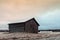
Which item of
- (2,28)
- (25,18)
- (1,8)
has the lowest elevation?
(2,28)

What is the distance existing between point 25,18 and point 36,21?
295mm

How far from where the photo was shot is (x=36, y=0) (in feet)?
11.0

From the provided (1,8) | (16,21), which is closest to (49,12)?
(16,21)

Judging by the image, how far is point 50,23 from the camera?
3.14 m

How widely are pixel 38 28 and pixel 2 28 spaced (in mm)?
824

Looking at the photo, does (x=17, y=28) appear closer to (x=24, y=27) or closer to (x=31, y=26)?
(x=24, y=27)

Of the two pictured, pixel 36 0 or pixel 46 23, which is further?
pixel 36 0

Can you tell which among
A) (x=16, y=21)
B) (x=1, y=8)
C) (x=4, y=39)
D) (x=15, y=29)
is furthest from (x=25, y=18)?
(x=4, y=39)

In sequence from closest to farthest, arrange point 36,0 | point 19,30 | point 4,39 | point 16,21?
point 4,39 → point 19,30 → point 16,21 → point 36,0

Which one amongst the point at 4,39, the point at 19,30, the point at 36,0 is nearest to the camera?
the point at 4,39

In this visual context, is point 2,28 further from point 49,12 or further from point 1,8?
point 49,12

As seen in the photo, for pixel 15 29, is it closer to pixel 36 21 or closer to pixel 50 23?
pixel 36 21

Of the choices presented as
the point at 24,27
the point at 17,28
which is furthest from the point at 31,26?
the point at 17,28

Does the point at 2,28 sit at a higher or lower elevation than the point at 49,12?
lower
